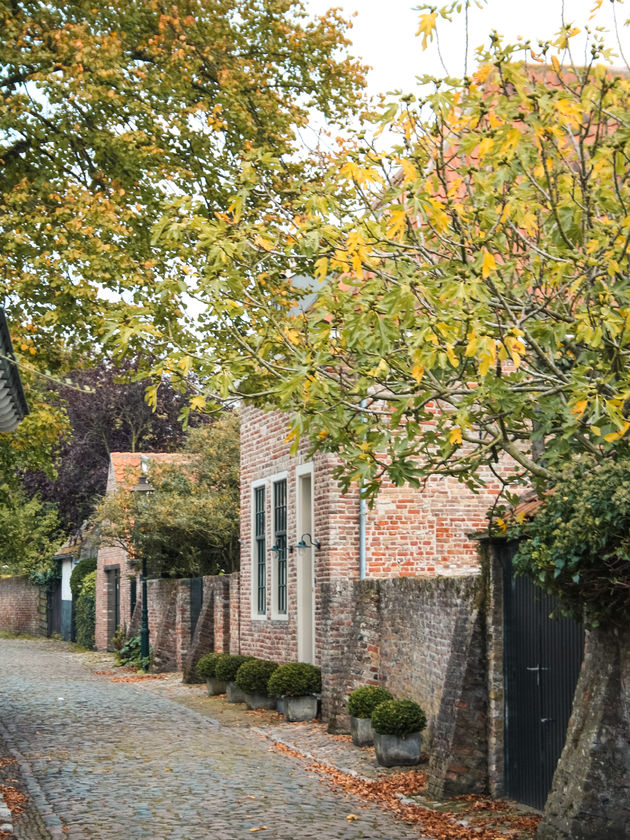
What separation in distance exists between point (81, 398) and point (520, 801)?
36.2 metres

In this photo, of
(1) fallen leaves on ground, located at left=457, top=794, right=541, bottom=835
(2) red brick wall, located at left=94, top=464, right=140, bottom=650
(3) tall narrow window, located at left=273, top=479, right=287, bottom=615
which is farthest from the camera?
(2) red brick wall, located at left=94, top=464, right=140, bottom=650

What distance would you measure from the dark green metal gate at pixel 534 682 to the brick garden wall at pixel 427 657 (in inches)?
12.8

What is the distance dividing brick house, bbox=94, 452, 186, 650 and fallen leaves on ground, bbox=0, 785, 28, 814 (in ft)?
71.9

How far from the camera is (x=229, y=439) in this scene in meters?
25.4

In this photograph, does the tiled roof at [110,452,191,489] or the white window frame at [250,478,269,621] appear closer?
the white window frame at [250,478,269,621]

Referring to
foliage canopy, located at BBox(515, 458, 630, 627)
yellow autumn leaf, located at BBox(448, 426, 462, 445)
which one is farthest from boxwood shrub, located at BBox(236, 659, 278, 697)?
yellow autumn leaf, located at BBox(448, 426, 462, 445)

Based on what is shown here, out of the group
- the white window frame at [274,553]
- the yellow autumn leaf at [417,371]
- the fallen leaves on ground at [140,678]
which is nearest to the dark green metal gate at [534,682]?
the yellow autumn leaf at [417,371]

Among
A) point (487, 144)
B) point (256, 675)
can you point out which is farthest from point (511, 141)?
point (256, 675)

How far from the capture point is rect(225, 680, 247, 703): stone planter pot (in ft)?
61.5

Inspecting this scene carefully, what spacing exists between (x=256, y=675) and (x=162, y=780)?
6.18m

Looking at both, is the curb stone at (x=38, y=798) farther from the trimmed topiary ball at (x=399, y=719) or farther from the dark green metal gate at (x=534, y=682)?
the dark green metal gate at (x=534, y=682)

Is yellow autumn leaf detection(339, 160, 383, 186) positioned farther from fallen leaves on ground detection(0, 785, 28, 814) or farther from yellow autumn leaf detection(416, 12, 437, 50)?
fallen leaves on ground detection(0, 785, 28, 814)

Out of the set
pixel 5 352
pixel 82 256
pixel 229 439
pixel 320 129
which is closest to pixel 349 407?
pixel 5 352

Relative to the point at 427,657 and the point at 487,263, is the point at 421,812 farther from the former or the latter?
the point at 487,263
